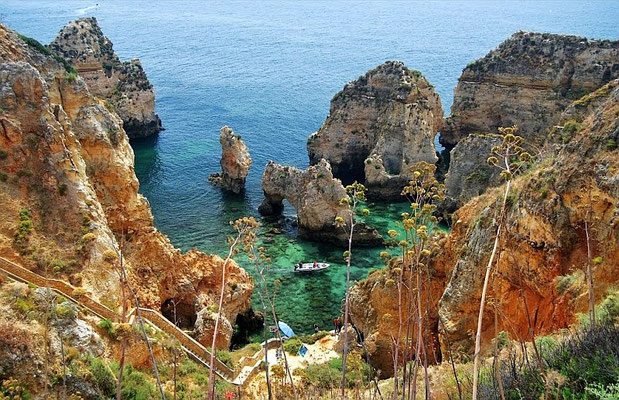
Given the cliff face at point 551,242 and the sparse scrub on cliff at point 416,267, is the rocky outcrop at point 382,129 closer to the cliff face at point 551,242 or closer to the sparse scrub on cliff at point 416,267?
the cliff face at point 551,242

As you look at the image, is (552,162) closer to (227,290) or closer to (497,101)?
(227,290)

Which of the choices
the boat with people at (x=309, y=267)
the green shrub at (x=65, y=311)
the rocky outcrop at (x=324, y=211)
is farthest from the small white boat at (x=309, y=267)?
the green shrub at (x=65, y=311)

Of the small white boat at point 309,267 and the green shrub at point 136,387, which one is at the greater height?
the green shrub at point 136,387

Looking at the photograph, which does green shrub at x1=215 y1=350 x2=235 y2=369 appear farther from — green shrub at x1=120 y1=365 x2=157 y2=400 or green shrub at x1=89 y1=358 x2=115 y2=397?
green shrub at x1=89 y1=358 x2=115 y2=397

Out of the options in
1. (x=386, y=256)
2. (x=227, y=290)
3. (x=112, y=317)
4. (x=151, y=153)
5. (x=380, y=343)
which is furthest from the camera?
(x=151, y=153)

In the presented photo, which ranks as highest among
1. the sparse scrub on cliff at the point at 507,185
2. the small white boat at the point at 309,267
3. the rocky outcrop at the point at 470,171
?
the sparse scrub on cliff at the point at 507,185

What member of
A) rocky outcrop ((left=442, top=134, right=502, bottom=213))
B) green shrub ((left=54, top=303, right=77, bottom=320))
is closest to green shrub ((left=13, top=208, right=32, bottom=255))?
green shrub ((left=54, top=303, right=77, bottom=320))

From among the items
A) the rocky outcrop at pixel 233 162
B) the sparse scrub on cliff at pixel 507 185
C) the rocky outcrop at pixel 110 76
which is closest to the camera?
the sparse scrub on cliff at pixel 507 185

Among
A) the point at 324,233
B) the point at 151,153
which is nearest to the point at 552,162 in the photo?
the point at 324,233

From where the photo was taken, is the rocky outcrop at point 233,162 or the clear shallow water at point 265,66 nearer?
the clear shallow water at point 265,66
